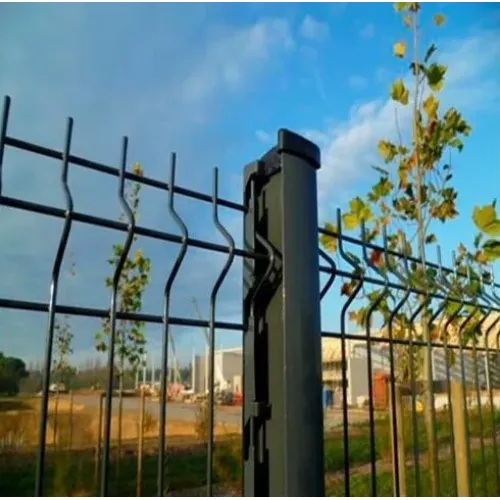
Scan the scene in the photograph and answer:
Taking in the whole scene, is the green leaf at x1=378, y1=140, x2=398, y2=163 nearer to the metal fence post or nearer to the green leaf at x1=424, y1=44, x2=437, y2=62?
the green leaf at x1=424, y1=44, x2=437, y2=62

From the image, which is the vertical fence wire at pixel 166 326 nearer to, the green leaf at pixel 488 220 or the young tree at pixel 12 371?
the young tree at pixel 12 371

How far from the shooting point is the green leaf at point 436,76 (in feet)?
13.0

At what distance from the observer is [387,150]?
15.0 ft

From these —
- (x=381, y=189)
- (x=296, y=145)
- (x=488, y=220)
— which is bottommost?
(x=296, y=145)

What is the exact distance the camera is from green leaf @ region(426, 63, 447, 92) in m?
3.97

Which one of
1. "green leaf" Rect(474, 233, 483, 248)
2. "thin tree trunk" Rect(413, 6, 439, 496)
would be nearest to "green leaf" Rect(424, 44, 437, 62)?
"thin tree trunk" Rect(413, 6, 439, 496)

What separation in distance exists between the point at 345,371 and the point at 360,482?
4.36m

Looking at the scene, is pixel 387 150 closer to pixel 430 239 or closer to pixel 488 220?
pixel 430 239

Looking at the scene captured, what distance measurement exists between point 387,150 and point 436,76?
29.5 inches

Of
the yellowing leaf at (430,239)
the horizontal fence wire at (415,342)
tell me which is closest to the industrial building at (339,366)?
the horizontal fence wire at (415,342)

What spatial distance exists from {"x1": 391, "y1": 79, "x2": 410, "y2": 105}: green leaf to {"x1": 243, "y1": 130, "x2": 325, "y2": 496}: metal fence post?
2.71 m

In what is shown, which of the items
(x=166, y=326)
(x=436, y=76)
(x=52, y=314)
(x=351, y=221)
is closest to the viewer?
(x=52, y=314)

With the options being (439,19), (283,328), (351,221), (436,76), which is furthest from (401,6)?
(283,328)

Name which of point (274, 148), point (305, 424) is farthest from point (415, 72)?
point (305, 424)
